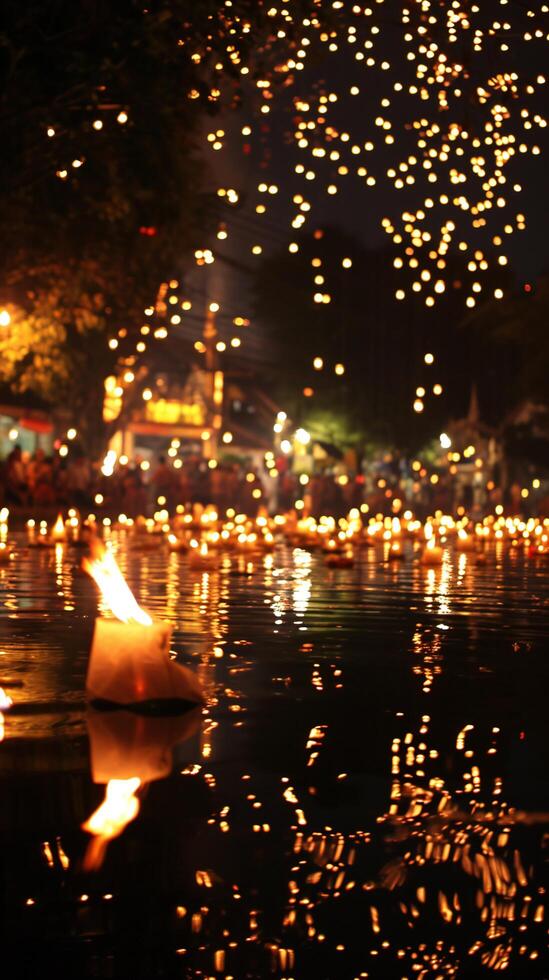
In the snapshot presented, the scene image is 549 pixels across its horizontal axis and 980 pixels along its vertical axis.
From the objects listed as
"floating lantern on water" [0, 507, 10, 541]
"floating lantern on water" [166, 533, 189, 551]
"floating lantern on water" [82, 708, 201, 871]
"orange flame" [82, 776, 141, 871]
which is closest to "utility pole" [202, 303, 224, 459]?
"floating lantern on water" [0, 507, 10, 541]

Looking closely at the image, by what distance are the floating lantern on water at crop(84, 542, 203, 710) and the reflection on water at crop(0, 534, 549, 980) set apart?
16 cm

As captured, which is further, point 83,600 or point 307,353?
point 307,353

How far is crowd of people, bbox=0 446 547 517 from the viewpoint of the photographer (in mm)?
41156

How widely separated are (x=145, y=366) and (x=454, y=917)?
198 feet

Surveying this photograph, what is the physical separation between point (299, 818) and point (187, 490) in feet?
150

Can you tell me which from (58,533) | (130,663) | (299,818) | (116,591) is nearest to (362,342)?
(58,533)

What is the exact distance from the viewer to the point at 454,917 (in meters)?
4.37

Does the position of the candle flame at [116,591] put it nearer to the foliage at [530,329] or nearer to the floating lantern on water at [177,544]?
the floating lantern on water at [177,544]

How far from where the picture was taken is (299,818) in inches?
217

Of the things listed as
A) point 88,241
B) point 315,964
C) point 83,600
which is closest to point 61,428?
point 88,241

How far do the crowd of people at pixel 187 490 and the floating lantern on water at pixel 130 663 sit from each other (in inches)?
1276

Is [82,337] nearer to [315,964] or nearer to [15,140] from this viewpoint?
[15,140]

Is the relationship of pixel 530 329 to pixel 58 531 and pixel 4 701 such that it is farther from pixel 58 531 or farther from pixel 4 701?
pixel 4 701

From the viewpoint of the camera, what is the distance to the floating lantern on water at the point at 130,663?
7.89 m
